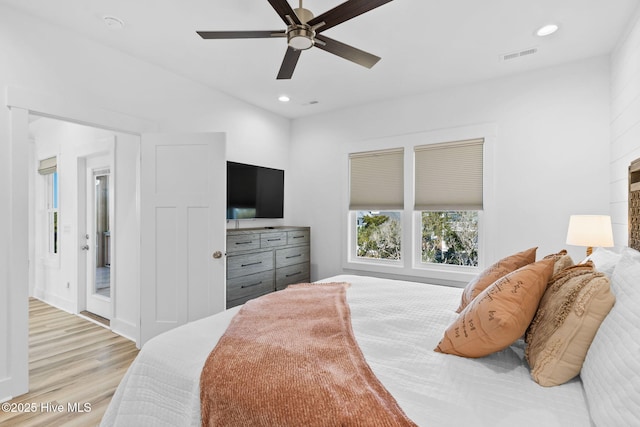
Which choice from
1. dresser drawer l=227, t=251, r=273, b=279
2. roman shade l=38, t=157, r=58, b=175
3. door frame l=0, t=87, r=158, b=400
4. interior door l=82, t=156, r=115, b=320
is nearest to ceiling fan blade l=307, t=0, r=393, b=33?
door frame l=0, t=87, r=158, b=400

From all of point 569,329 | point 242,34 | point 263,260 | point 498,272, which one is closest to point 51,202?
point 263,260

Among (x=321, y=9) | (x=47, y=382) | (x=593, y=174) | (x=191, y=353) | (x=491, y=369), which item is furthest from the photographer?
(x=593, y=174)

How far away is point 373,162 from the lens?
4.16 meters

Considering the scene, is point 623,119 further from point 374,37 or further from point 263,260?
point 263,260

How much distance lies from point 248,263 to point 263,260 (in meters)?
0.23

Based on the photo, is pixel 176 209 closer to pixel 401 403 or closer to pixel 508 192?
pixel 401 403

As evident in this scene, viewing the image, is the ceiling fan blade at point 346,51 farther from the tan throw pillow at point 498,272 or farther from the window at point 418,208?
the window at point 418,208

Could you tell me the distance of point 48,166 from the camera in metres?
4.53

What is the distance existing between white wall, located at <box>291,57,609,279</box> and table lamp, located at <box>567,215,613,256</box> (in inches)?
23.9

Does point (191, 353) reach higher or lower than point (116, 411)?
higher

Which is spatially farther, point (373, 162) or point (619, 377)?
point (373, 162)

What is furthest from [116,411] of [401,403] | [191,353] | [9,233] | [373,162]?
[373,162]

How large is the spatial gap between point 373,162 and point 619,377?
11.5 ft

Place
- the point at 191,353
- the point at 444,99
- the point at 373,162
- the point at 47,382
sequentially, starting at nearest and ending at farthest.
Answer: the point at 191,353
the point at 47,382
the point at 444,99
the point at 373,162
